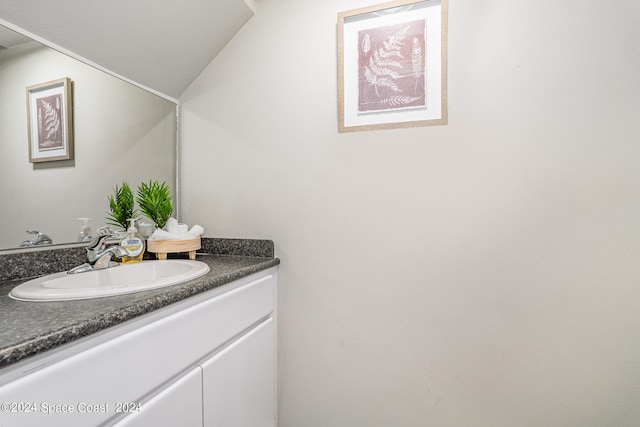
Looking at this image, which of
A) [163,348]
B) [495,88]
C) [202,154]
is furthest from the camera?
[202,154]

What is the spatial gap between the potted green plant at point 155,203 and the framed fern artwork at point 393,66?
0.88 meters

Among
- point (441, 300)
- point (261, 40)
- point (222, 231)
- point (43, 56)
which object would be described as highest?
point (261, 40)

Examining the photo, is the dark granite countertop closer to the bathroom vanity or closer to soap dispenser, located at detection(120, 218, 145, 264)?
the bathroom vanity

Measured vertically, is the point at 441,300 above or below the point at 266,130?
below

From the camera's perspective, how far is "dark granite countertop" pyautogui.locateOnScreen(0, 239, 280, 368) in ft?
1.69

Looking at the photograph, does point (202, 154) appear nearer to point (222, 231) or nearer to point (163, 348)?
point (222, 231)

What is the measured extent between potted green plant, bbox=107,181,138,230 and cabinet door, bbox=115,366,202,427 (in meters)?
0.76

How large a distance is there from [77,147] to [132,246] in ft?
1.41

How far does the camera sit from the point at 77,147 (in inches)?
44.9

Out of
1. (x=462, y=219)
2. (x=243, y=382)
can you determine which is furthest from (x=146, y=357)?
(x=462, y=219)

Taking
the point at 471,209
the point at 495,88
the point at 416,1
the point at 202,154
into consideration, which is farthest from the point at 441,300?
the point at 202,154

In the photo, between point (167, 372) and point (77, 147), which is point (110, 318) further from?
point (77, 147)

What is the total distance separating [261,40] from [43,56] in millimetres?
838

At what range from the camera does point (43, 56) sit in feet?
3.38
